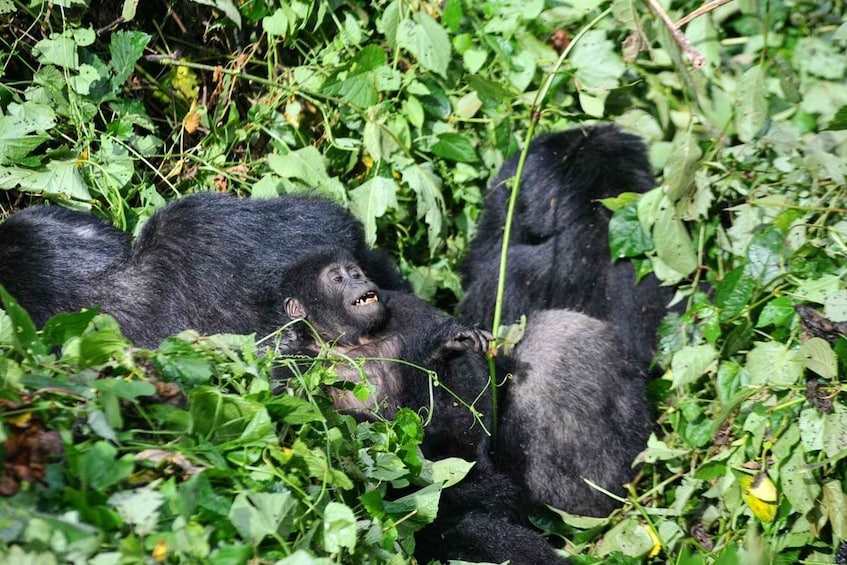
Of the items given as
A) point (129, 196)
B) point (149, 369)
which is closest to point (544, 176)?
point (129, 196)

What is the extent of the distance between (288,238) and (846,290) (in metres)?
2.19

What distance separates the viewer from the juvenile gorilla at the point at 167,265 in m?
3.68

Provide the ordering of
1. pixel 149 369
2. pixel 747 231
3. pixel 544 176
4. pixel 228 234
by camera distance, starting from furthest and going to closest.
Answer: pixel 544 176 < pixel 747 231 < pixel 228 234 < pixel 149 369

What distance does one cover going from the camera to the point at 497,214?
499cm

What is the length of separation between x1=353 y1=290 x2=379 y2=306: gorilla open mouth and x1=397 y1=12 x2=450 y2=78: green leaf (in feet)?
5.06

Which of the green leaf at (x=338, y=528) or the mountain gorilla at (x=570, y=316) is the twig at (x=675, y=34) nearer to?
the mountain gorilla at (x=570, y=316)

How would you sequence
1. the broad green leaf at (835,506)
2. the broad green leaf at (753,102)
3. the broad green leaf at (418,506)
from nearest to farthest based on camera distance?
the broad green leaf at (418,506) → the broad green leaf at (835,506) → the broad green leaf at (753,102)

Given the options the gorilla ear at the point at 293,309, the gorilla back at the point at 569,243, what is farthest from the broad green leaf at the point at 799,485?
the gorilla ear at the point at 293,309

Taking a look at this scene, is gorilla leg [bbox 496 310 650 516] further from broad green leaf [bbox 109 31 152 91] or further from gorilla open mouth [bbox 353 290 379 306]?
broad green leaf [bbox 109 31 152 91]

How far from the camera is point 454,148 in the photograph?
5.11 metres

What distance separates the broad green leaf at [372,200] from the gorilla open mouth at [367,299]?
77 centimetres

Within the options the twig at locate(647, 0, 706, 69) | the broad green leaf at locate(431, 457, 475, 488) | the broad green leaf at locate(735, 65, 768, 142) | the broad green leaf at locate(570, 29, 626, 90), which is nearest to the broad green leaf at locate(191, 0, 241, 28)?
the broad green leaf at locate(570, 29, 626, 90)

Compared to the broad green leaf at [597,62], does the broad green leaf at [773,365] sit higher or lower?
lower

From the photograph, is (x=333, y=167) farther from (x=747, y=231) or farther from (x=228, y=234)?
(x=747, y=231)
